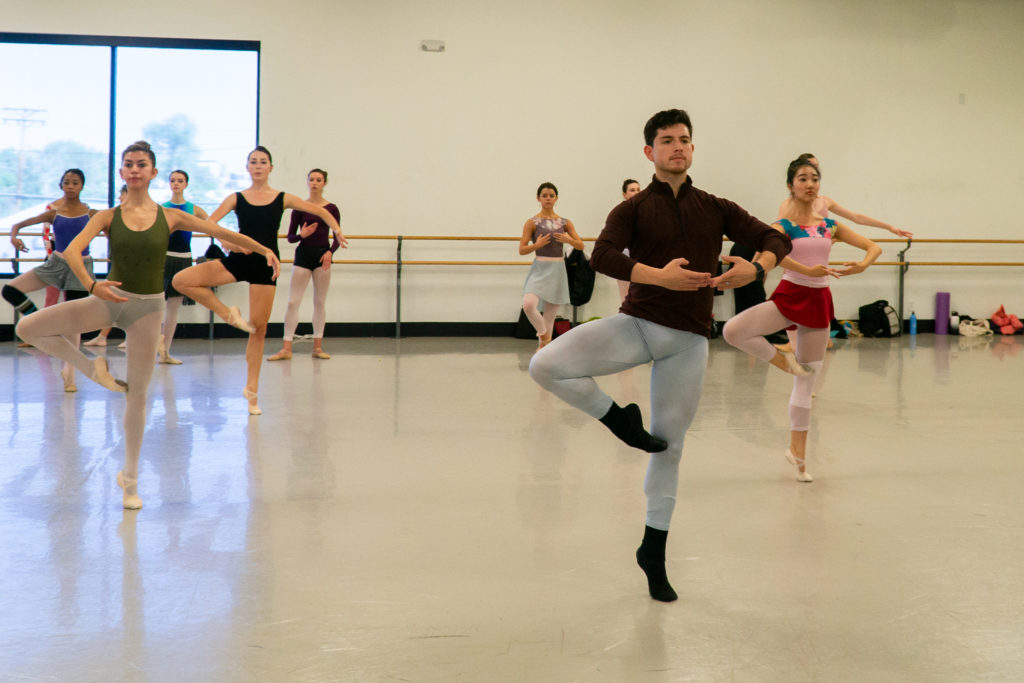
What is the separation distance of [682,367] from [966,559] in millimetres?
1208

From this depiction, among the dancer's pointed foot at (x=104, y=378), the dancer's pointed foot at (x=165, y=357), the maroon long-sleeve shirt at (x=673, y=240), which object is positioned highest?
the maroon long-sleeve shirt at (x=673, y=240)

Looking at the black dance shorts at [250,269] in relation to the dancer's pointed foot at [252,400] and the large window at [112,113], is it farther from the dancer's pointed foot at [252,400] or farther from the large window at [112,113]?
the large window at [112,113]

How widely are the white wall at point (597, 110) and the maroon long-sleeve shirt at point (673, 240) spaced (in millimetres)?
8012

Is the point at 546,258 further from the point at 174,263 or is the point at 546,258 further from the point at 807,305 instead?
the point at 807,305

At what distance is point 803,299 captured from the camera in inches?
160

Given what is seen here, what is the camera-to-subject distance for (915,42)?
11.0m

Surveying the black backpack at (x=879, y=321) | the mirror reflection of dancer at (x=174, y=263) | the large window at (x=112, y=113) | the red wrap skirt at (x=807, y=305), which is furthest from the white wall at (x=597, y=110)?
the red wrap skirt at (x=807, y=305)

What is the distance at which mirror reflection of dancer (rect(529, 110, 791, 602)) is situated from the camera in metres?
2.55

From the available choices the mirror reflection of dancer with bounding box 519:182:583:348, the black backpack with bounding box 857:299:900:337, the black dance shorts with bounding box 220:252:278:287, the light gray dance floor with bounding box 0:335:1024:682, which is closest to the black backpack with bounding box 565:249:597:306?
the mirror reflection of dancer with bounding box 519:182:583:348

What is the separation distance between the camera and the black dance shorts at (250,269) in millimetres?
5426

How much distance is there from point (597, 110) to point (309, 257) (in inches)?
169

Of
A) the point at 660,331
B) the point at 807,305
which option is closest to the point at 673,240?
the point at 660,331

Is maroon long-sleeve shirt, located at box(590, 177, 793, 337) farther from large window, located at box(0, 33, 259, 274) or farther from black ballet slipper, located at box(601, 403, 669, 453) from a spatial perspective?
large window, located at box(0, 33, 259, 274)

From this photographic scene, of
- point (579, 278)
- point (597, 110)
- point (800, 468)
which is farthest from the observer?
point (597, 110)
